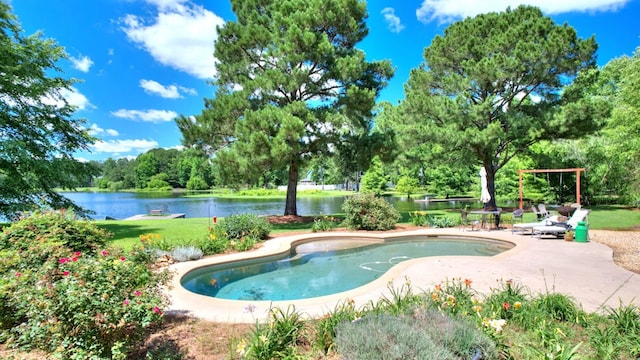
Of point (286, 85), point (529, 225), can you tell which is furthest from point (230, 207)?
point (529, 225)

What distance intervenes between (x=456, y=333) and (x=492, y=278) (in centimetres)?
347

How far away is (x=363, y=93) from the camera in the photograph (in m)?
14.5

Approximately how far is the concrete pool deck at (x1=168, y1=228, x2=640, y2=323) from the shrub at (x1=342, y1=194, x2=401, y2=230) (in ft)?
11.8

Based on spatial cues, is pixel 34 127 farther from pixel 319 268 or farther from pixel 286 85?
pixel 319 268

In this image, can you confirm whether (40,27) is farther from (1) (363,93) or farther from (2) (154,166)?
(2) (154,166)

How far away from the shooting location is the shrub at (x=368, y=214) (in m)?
12.3

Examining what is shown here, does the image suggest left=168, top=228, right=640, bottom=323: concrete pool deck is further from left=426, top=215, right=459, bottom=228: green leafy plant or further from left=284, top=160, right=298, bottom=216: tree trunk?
left=284, top=160, right=298, bottom=216: tree trunk

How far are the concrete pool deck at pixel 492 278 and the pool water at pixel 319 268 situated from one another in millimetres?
404

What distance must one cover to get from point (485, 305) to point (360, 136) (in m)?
12.2

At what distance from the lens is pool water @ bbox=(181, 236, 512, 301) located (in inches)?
259

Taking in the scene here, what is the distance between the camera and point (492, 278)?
6008mm

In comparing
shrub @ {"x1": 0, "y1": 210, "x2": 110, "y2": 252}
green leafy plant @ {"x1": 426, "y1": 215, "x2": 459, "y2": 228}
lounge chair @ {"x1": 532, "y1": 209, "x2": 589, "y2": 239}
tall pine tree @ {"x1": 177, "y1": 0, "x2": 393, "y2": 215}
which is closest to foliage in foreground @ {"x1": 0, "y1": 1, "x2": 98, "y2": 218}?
tall pine tree @ {"x1": 177, "y1": 0, "x2": 393, "y2": 215}

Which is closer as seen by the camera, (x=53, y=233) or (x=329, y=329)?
(x=329, y=329)

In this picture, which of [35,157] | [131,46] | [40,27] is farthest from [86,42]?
[35,157]
